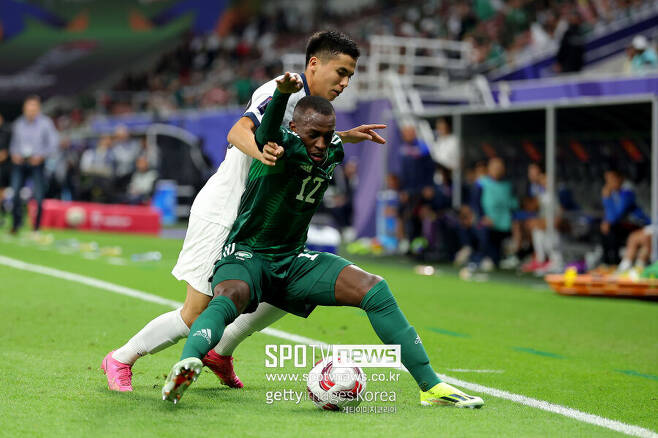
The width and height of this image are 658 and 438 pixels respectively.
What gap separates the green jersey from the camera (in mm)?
5199

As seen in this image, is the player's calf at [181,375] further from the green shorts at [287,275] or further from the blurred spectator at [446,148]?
the blurred spectator at [446,148]

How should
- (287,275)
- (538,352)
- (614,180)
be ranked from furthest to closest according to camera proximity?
(614,180), (538,352), (287,275)

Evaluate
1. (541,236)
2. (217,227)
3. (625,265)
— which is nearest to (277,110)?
(217,227)

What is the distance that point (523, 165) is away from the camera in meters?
17.2

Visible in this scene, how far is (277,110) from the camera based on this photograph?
4855 millimetres

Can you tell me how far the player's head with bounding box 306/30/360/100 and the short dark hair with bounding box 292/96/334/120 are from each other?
0.33m

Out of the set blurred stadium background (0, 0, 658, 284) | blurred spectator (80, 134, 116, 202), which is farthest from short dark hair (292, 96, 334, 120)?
blurred spectator (80, 134, 116, 202)

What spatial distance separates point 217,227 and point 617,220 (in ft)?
31.5

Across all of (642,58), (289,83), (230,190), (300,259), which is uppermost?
(642,58)

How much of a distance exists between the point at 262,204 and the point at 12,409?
1.57 metres

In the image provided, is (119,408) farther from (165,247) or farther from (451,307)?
(165,247)

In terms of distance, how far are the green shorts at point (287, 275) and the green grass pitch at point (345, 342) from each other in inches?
21.5

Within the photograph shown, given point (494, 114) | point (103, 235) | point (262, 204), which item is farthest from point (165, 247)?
point (262, 204)

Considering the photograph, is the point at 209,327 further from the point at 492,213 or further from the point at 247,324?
the point at 492,213
